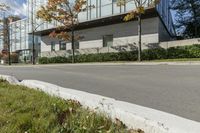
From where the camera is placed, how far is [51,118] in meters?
5.01

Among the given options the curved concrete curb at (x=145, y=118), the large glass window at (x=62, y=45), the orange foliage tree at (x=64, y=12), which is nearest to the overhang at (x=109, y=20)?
the orange foliage tree at (x=64, y=12)

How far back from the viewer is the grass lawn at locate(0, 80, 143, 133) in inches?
176

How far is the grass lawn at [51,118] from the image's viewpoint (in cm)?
448

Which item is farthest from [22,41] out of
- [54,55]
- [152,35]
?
[152,35]

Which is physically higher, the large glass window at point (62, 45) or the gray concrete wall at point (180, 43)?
the large glass window at point (62, 45)

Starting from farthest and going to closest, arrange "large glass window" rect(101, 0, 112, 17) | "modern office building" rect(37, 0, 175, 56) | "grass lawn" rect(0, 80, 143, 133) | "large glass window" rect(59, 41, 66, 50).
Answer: "large glass window" rect(59, 41, 66, 50) < "large glass window" rect(101, 0, 112, 17) < "modern office building" rect(37, 0, 175, 56) < "grass lawn" rect(0, 80, 143, 133)

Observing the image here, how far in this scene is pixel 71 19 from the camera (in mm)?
37844

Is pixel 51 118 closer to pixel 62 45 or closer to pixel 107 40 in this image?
pixel 107 40

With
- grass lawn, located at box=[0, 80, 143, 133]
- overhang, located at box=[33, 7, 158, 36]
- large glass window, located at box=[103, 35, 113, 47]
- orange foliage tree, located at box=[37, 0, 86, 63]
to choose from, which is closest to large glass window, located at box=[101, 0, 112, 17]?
overhang, located at box=[33, 7, 158, 36]

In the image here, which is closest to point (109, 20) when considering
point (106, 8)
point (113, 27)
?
point (113, 27)

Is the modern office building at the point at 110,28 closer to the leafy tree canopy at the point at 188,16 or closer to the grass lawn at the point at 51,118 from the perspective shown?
the leafy tree canopy at the point at 188,16

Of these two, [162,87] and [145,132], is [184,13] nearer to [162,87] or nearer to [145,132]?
[162,87]

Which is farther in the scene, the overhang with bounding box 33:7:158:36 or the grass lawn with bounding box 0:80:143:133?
the overhang with bounding box 33:7:158:36

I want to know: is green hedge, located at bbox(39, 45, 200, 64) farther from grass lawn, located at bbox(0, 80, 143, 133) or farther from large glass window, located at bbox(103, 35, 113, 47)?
grass lawn, located at bbox(0, 80, 143, 133)
